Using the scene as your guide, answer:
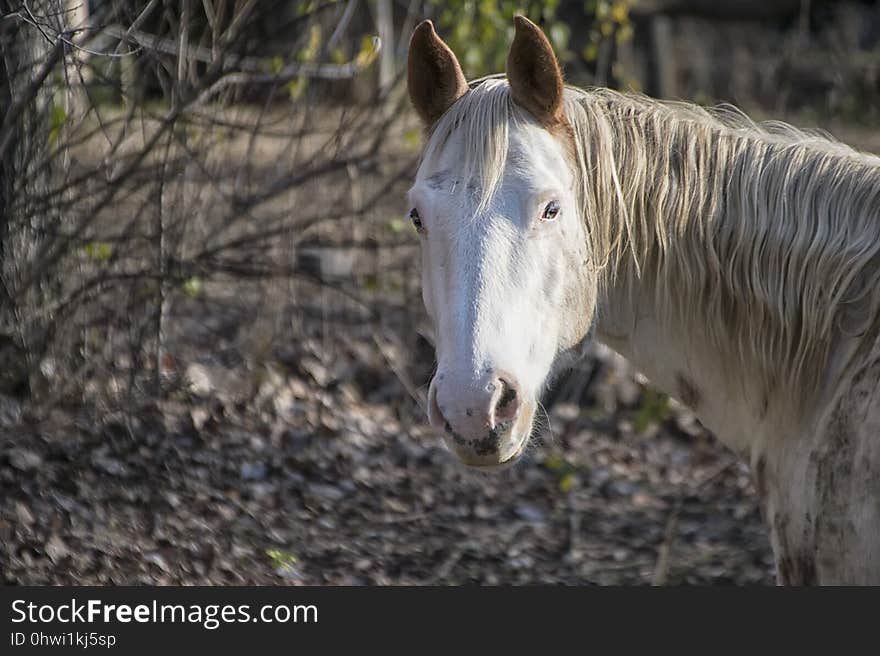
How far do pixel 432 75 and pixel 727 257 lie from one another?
967 mm

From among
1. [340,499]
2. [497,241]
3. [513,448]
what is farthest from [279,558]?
[497,241]

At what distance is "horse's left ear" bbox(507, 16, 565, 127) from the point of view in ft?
9.51

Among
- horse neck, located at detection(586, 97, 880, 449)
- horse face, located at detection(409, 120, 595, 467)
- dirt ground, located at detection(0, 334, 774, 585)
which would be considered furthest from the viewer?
dirt ground, located at detection(0, 334, 774, 585)

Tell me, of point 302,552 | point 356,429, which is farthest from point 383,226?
point 302,552

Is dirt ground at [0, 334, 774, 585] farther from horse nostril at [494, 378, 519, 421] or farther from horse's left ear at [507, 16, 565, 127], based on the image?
horse's left ear at [507, 16, 565, 127]

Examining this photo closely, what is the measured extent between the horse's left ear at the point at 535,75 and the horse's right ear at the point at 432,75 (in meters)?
0.18

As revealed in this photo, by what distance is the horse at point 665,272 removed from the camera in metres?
2.70

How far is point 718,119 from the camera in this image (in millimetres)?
3324

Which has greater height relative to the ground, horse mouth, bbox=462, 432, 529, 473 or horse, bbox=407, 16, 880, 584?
horse, bbox=407, 16, 880, 584

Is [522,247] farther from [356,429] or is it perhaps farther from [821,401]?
[356,429]

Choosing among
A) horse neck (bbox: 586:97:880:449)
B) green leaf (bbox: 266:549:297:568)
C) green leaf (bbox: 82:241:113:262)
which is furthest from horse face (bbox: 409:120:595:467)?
green leaf (bbox: 82:241:113:262)

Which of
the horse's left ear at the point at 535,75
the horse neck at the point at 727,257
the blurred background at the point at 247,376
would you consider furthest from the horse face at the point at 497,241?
the blurred background at the point at 247,376

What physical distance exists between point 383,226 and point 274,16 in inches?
135

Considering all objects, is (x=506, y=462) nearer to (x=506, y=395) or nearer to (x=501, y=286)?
(x=506, y=395)
